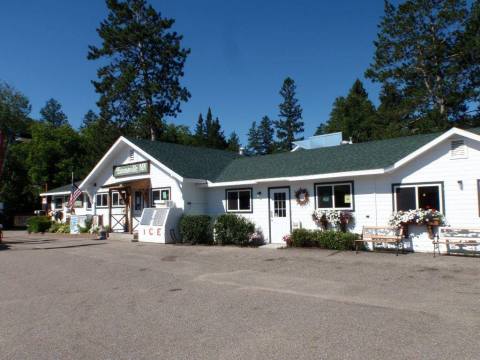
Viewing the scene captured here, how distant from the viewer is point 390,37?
111ft

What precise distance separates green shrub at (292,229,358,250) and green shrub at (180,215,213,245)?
4.21 m

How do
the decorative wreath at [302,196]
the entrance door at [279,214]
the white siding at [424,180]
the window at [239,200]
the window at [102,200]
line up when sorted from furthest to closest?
the window at [102,200]
the window at [239,200]
the entrance door at [279,214]
the decorative wreath at [302,196]
the white siding at [424,180]

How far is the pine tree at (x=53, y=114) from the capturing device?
291 feet

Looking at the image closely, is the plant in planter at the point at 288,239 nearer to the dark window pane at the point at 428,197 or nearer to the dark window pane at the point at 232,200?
the dark window pane at the point at 232,200

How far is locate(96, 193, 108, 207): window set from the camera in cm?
2511

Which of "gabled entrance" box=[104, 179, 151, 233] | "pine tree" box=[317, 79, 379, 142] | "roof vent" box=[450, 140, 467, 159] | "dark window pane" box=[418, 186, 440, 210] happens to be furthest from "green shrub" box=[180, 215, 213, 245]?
"pine tree" box=[317, 79, 379, 142]

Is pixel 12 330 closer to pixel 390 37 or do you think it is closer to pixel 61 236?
pixel 61 236

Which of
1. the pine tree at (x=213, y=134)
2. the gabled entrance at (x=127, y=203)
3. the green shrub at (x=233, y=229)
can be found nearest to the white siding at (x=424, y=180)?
the green shrub at (x=233, y=229)

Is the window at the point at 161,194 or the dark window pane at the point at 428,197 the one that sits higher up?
the window at the point at 161,194

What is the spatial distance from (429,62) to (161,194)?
22.9m

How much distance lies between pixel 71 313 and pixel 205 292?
8.72ft

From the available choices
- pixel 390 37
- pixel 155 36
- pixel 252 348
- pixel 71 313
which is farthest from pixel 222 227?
pixel 155 36

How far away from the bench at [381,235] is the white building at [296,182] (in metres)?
0.41

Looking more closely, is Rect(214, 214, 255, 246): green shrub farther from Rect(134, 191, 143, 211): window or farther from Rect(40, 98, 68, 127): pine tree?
Rect(40, 98, 68, 127): pine tree
